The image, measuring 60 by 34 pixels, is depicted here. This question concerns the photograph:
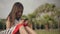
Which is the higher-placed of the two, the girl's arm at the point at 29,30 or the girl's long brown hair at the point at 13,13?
the girl's long brown hair at the point at 13,13

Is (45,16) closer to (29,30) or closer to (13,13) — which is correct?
(29,30)

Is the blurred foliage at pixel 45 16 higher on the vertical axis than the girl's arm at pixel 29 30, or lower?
higher

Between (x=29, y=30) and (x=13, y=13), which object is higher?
(x=13, y=13)

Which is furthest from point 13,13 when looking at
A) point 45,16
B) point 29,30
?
point 45,16

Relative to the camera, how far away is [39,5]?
1849 mm

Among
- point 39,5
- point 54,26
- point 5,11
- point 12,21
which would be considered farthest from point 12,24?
point 54,26

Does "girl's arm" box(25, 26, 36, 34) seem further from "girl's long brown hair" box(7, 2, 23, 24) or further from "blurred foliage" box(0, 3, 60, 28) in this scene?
"girl's long brown hair" box(7, 2, 23, 24)

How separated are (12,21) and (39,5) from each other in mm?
381

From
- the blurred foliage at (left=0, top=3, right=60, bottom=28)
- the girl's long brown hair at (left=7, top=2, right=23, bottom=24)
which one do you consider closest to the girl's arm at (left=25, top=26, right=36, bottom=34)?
the blurred foliage at (left=0, top=3, right=60, bottom=28)

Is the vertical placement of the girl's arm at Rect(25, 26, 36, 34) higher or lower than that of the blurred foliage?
lower

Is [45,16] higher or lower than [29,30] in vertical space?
higher

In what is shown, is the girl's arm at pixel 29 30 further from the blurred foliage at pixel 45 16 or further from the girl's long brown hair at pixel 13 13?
the girl's long brown hair at pixel 13 13

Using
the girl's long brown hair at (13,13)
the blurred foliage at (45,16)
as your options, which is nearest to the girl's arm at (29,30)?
the blurred foliage at (45,16)

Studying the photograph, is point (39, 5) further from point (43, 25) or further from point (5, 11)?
point (5, 11)
